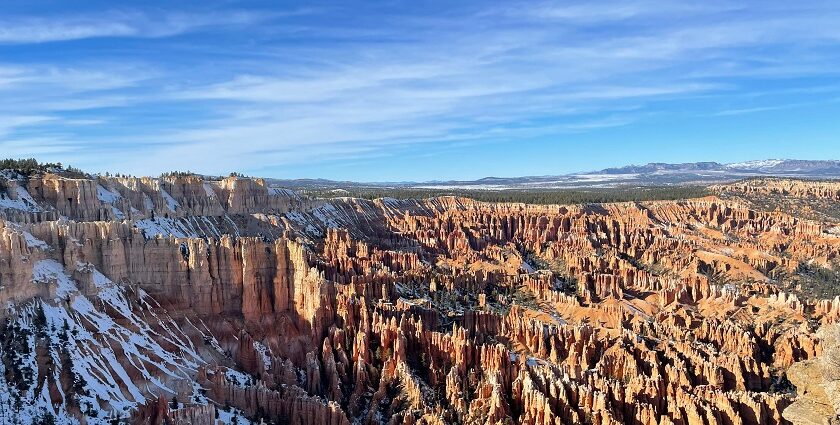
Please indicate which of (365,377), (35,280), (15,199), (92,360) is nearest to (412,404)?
(365,377)

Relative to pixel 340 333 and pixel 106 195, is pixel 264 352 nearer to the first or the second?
pixel 340 333

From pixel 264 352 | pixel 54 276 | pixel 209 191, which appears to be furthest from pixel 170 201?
pixel 54 276

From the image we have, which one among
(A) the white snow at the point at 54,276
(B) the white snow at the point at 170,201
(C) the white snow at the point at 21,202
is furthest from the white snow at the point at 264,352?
(B) the white snow at the point at 170,201

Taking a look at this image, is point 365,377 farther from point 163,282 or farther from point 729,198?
point 729,198

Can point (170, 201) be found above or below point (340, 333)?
above

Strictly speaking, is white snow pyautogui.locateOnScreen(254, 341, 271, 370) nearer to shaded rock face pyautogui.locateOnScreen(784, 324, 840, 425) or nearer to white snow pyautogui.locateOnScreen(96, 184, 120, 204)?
white snow pyautogui.locateOnScreen(96, 184, 120, 204)

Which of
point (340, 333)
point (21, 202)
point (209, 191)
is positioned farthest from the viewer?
point (209, 191)

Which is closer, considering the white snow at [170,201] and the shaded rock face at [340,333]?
the shaded rock face at [340,333]

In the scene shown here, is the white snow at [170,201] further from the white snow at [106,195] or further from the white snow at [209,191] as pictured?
the white snow at [106,195]

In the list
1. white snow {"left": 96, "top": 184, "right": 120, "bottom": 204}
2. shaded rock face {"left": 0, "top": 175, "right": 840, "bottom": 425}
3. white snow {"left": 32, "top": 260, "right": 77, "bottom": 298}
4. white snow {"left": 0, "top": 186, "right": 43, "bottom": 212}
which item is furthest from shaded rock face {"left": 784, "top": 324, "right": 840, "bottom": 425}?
white snow {"left": 96, "top": 184, "right": 120, "bottom": 204}
